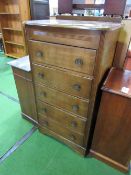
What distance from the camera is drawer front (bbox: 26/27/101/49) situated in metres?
0.84

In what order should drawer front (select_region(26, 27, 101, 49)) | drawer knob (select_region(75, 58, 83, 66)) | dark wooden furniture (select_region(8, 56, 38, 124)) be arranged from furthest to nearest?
dark wooden furniture (select_region(8, 56, 38, 124))
drawer knob (select_region(75, 58, 83, 66))
drawer front (select_region(26, 27, 101, 49))

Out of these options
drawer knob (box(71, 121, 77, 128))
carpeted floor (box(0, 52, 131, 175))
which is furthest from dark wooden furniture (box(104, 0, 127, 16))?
carpeted floor (box(0, 52, 131, 175))

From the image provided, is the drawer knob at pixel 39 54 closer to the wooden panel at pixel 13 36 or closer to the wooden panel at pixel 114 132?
the wooden panel at pixel 114 132

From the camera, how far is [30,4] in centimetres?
319

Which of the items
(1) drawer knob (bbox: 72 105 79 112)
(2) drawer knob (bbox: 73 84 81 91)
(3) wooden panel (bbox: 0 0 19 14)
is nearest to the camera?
(2) drawer knob (bbox: 73 84 81 91)

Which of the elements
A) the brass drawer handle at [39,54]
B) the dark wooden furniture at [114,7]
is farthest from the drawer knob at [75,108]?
the dark wooden furniture at [114,7]

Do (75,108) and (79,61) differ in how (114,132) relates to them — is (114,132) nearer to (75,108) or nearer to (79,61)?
(75,108)

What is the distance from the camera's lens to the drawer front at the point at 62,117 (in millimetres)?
1282

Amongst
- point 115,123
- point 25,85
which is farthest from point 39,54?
point 115,123

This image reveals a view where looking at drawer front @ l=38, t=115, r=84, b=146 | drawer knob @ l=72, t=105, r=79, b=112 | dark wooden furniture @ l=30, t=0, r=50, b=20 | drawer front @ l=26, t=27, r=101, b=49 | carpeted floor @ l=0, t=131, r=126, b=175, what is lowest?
carpeted floor @ l=0, t=131, r=126, b=175

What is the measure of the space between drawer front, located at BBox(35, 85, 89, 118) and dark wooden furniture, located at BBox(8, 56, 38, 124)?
0.18 metres

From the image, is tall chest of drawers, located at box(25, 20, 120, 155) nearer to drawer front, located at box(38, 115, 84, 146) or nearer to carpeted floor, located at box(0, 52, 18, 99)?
drawer front, located at box(38, 115, 84, 146)

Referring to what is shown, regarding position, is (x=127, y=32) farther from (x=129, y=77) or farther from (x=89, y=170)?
(x=89, y=170)

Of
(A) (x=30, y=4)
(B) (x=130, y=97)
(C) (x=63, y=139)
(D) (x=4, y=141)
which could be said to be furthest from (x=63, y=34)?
(A) (x=30, y=4)
